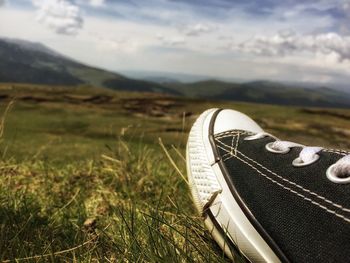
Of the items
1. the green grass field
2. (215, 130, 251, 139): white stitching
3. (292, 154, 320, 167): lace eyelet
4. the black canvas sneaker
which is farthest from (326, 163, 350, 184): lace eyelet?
(215, 130, 251, 139): white stitching

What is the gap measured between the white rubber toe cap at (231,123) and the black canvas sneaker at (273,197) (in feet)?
0.97

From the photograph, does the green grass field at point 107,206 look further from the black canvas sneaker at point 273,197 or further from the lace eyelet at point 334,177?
the lace eyelet at point 334,177

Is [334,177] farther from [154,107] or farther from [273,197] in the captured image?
[154,107]

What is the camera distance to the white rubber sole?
206 centimetres

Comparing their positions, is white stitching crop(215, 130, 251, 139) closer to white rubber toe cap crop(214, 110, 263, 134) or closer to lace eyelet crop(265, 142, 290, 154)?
white rubber toe cap crop(214, 110, 263, 134)

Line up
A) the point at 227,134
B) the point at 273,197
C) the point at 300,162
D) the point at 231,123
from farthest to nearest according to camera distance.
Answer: the point at 231,123, the point at 227,134, the point at 300,162, the point at 273,197

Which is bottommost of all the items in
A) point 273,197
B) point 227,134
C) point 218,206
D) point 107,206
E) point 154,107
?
point 154,107

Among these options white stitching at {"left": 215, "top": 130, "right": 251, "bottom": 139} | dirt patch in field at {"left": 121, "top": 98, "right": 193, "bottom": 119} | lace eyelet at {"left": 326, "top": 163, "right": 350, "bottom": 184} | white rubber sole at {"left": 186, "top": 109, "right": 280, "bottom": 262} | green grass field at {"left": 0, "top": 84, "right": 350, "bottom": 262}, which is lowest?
dirt patch in field at {"left": 121, "top": 98, "right": 193, "bottom": 119}

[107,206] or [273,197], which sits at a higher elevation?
[273,197]

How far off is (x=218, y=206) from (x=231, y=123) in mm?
1128

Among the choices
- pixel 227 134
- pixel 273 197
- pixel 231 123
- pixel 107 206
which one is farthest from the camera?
pixel 107 206

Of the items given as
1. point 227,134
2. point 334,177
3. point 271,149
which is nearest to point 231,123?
point 227,134

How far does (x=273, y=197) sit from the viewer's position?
2113mm

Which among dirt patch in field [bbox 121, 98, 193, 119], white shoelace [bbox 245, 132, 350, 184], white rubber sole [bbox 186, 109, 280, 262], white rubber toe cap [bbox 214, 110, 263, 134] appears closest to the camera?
white shoelace [bbox 245, 132, 350, 184]
